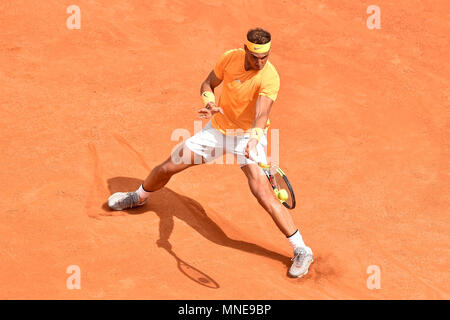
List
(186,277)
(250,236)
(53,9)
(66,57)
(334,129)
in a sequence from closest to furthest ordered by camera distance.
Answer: (186,277) < (250,236) < (334,129) < (66,57) < (53,9)

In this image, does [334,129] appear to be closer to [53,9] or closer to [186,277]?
[186,277]

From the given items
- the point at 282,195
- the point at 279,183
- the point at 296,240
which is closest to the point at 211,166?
the point at 279,183

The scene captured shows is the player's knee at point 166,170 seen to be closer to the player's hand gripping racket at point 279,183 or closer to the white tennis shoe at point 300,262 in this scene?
the player's hand gripping racket at point 279,183

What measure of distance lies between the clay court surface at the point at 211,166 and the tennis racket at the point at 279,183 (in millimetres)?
444

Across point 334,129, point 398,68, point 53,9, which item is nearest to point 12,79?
point 53,9

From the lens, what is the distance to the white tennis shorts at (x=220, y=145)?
7.47 metres

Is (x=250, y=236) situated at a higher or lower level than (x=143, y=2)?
lower

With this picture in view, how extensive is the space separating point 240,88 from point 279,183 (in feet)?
4.99

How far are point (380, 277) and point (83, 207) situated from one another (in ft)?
10.4

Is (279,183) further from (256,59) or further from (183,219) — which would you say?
(256,59)

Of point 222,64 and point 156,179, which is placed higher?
point 222,64

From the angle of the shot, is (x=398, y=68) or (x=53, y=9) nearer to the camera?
(x=398, y=68)

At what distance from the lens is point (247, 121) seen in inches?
291

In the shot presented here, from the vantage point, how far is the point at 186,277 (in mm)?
7207
